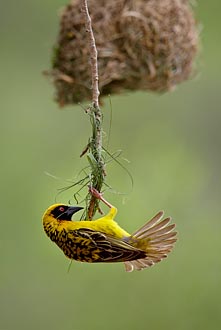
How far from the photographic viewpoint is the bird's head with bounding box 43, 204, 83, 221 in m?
2.31

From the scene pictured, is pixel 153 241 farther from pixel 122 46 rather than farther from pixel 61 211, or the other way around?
pixel 122 46

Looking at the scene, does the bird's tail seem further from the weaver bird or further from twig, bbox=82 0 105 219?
twig, bbox=82 0 105 219

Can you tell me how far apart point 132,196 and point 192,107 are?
3.37 feet

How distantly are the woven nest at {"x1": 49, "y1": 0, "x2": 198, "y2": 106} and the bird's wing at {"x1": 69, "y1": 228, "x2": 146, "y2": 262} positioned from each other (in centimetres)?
94

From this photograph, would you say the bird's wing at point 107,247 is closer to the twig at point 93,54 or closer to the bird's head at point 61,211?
the bird's head at point 61,211

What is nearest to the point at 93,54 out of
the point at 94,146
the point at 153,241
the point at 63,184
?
the point at 94,146

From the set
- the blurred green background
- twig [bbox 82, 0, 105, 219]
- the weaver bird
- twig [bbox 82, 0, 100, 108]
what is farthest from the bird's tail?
A: the blurred green background

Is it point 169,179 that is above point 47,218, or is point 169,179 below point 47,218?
above

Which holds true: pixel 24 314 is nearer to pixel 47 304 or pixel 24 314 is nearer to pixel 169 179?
pixel 47 304

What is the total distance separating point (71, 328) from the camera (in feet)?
16.3

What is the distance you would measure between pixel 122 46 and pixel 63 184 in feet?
4.52

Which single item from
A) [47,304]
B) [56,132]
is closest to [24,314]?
[47,304]

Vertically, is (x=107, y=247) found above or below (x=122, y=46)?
below

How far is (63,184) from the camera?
446 cm
